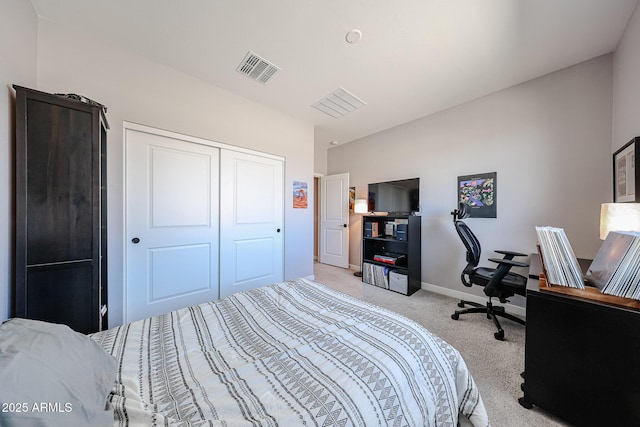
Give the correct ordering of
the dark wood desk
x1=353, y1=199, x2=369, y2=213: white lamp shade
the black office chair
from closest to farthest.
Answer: the dark wood desk → the black office chair → x1=353, y1=199, x2=369, y2=213: white lamp shade

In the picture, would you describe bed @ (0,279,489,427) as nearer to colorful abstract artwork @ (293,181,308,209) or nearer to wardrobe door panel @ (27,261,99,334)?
wardrobe door panel @ (27,261,99,334)

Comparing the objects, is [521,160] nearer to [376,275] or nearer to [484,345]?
[484,345]

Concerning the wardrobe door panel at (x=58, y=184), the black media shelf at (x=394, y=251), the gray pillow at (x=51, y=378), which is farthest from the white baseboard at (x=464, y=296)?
the wardrobe door panel at (x=58, y=184)

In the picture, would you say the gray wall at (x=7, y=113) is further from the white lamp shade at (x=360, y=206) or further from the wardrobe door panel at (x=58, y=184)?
the white lamp shade at (x=360, y=206)

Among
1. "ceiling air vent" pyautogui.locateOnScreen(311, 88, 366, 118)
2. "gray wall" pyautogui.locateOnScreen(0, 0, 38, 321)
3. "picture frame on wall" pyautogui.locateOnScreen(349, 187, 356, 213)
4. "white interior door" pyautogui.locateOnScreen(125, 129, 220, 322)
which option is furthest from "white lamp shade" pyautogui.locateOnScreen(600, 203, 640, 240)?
"gray wall" pyautogui.locateOnScreen(0, 0, 38, 321)

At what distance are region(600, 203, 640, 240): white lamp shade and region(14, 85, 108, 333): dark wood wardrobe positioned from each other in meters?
3.60

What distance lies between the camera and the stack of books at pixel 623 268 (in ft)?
3.46

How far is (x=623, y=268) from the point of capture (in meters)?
1.09

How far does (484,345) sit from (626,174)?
176cm

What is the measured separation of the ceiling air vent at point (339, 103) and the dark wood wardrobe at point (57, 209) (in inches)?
88.7

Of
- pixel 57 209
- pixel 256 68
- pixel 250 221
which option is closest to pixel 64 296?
pixel 57 209

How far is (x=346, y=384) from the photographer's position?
75 cm

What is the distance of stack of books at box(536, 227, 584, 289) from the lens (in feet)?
4.06

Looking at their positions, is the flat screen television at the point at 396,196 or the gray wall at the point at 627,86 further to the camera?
Answer: the flat screen television at the point at 396,196
